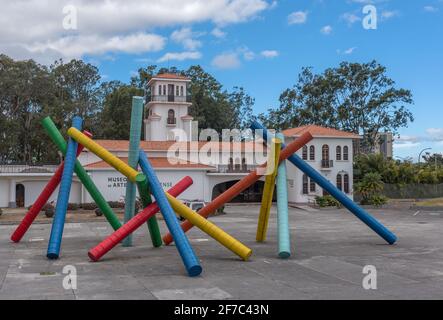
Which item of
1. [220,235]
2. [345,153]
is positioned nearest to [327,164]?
[345,153]

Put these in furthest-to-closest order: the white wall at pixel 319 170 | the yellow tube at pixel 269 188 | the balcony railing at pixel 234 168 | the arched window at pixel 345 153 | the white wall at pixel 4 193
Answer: the arched window at pixel 345 153 → the balcony railing at pixel 234 168 → the white wall at pixel 319 170 → the white wall at pixel 4 193 → the yellow tube at pixel 269 188

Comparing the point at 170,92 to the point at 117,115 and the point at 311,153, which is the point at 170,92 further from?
the point at 311,153

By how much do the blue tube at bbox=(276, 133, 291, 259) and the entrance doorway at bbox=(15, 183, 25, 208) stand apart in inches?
1310

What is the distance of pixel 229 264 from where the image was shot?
1478 cm

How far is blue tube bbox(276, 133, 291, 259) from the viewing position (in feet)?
51.8

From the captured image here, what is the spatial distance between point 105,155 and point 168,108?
40.5m

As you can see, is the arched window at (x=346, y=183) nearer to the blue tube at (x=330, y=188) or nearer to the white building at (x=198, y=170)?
the white building at (x=198, y=170)

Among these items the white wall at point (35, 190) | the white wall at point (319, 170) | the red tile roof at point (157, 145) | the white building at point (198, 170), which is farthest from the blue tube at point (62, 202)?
the white wall at point (319, 170)

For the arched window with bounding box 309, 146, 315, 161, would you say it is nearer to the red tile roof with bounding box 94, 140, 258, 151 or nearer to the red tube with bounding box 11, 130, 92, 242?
the red tile roof with bounding box 94, 140, 258, 151

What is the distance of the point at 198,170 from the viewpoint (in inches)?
1821

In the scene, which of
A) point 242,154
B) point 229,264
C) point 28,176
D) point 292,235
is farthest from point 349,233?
point 28,176

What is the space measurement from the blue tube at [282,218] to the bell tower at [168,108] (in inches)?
1524

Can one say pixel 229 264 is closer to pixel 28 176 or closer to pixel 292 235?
pixel 292 235

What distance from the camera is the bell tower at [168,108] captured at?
184 ft
